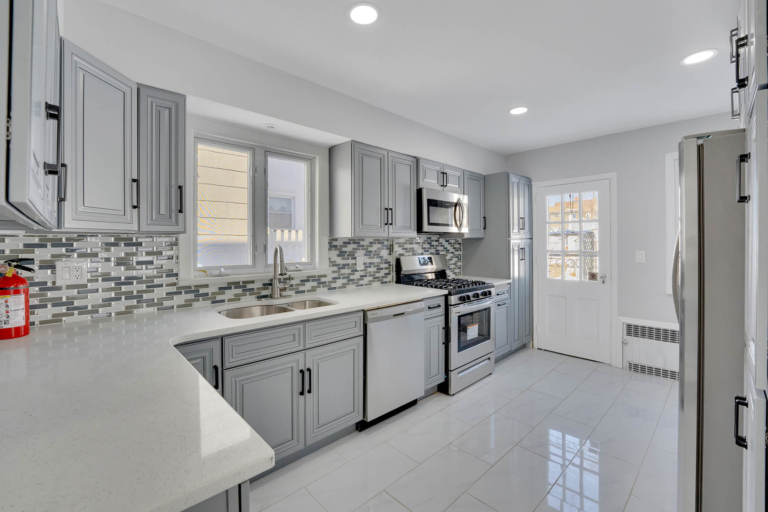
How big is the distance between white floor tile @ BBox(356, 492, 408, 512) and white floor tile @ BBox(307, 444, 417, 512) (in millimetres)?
31

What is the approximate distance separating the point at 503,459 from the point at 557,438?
1.67ft

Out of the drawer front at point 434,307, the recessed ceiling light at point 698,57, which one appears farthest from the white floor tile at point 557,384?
the recessed ceiling light at point 698,57

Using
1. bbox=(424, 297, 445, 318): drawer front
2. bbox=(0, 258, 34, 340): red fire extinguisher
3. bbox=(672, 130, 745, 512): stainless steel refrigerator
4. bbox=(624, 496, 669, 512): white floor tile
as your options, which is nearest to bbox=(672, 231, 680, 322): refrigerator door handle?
bbox=(672, 130, 745, 512): stainless steel refrigerator

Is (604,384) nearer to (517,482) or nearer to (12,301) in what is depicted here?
(517,482)

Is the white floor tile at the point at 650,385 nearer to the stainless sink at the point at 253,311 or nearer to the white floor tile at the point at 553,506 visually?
the white floor tile at the point at 553,506

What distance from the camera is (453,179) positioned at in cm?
374

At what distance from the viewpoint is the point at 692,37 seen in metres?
2.03

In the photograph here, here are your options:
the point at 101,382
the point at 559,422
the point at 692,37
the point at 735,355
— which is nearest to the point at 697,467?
the point at 735,355

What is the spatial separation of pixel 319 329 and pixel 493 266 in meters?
2.64

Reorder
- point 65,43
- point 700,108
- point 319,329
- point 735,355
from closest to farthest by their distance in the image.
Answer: point 735,355 → point 65,43 → point 319,329 → point 700,108

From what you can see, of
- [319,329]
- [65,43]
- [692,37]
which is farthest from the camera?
[319,329]

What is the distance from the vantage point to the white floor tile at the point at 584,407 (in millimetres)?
2623

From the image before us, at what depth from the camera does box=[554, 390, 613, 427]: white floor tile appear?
8.61ft

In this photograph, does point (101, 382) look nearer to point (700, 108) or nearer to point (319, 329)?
point (319, 329)
